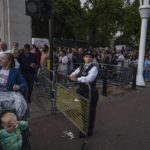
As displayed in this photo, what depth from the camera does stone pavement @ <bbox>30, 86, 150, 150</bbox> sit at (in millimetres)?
6297

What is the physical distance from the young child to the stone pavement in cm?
178

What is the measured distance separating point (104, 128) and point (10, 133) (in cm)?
362

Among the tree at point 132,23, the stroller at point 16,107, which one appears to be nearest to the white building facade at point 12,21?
the stroller at point 16,107

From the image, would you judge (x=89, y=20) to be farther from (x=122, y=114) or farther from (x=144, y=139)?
(x=144, y=139)

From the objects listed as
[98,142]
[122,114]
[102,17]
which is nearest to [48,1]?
[122,114]

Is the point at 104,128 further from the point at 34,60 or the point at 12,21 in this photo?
the point at 12,21

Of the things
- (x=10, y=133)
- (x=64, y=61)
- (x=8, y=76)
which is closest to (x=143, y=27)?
(x=64, y=61)

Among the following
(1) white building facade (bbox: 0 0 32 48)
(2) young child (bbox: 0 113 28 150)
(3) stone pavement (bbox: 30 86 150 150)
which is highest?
(1) white building facade (bbox: 0 0 32 48)

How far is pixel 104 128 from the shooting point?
755 centimetres

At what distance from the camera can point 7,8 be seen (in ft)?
44.0

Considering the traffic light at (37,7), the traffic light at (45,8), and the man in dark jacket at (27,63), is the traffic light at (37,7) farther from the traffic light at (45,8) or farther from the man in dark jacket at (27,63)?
the man in dark jacket at (27,63)

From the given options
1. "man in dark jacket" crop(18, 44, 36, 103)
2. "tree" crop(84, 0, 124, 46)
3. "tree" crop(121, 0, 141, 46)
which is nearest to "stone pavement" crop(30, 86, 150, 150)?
"man in dark jacket" crop(18, 44, 36, 103)

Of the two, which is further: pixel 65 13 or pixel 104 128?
pixel 65 13

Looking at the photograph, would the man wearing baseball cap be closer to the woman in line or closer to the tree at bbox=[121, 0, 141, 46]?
the woman in line
